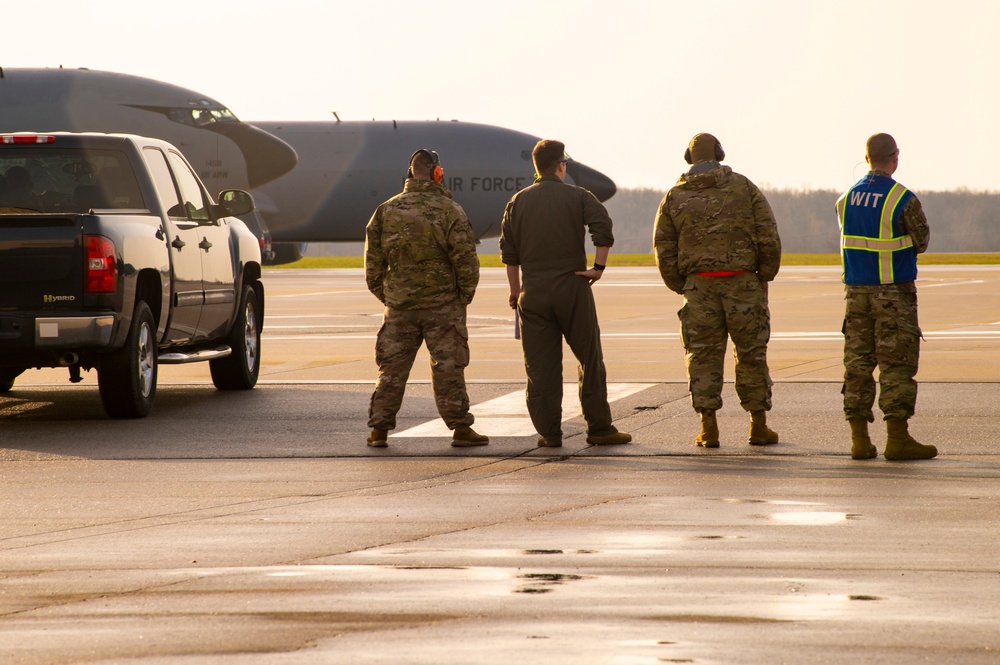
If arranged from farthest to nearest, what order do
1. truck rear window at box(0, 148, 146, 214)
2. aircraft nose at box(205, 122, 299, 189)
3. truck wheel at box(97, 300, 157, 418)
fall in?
aircraft nose at box(205, 122, 299, 189) → truck rear window at box(0, 148, 146, 214) → truck wheel at box(97, 300, 157, 418)

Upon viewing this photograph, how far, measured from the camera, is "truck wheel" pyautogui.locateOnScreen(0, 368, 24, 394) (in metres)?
13.0

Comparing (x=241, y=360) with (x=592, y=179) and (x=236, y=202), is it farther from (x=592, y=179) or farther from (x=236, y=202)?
(x=592, y=179)

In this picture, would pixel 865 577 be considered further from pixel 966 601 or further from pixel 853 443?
pixel 853 443

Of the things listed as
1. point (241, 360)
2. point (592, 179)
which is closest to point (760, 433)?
point (241, 360)

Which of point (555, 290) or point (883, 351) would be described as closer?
point (883, 351)

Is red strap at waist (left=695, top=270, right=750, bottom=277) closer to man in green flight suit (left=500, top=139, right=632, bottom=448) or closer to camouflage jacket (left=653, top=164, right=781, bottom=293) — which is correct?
camouflage jacket (left=653, top=164, right=781, bottom=293)

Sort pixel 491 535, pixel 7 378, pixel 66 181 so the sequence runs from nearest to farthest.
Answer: pixel 491 535
pixel 66 181
pixel 7 378

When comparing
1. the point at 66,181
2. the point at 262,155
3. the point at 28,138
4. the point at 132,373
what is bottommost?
the point at 132,373

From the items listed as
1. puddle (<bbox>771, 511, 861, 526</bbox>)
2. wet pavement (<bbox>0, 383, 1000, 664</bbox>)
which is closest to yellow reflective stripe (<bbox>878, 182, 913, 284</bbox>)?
wet pavement (<bbox>0, 383, 1000, 664</bbox>)

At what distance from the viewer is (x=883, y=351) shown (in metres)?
9.20

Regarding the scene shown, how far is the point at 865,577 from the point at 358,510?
2696 millimetres

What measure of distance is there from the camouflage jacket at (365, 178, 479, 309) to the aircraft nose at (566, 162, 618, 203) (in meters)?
34.6

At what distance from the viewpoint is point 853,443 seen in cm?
916

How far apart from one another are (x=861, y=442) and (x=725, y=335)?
4.05ft
